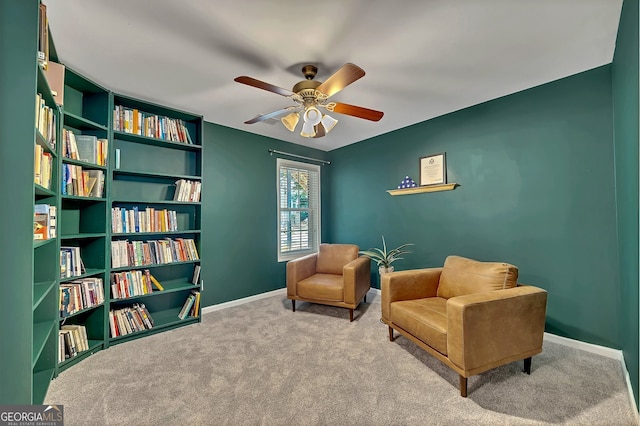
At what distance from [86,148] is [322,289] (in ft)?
8.71

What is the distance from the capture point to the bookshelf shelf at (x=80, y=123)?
222 centimetres

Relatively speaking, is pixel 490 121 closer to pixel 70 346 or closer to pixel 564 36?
pixel 564 36

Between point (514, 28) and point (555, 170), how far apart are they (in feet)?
4.66

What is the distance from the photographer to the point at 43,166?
64.4 inches

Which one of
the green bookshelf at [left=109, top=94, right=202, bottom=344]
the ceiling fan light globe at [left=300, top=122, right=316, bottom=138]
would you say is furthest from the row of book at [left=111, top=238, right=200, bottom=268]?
the ceiling fan light globe at [left=300, top=122, right=316, bottom=138]

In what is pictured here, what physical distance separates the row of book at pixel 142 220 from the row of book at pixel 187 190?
192mm

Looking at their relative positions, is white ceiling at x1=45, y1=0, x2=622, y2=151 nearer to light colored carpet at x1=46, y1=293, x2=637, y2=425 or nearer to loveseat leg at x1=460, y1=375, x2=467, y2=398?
loveseat leg at x1=460, y1=375, x2=467, y2=398

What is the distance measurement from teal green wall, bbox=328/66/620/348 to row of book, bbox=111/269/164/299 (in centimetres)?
308

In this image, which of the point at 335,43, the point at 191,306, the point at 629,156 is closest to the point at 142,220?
the point at 191,306

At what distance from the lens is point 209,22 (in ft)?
5.49

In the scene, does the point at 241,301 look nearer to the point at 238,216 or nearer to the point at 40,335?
the point at 238,216

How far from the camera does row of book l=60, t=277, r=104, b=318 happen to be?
2113 mm

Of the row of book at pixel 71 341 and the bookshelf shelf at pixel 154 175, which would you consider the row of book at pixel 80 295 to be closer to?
the row of book at pixel 71 341

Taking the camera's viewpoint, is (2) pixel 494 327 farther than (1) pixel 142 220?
No
